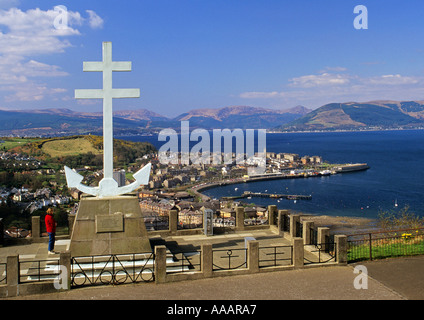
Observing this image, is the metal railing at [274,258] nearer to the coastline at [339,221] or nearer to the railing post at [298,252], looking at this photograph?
the railing post at [298,252]

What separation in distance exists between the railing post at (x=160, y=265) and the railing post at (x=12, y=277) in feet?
10.1

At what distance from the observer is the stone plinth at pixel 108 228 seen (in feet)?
37.0

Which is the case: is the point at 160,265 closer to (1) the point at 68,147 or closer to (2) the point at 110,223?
(2) the point at 110,223

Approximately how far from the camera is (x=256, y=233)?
15648 millimetres

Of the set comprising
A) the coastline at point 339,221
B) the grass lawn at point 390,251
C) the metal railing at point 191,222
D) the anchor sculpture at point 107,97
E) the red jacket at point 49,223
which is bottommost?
the coastline at point 339,221

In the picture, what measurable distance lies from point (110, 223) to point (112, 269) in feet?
4.32

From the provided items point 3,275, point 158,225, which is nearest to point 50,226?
point 3,275

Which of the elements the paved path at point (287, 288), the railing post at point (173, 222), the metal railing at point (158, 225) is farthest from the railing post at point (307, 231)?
the metal railing at point (158, 225)

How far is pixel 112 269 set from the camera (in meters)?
10.7

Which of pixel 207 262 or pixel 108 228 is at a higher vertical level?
pixel 108 228

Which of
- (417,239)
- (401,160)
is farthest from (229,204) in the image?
(401,160)

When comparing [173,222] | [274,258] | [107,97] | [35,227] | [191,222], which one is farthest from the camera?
[191,222]
